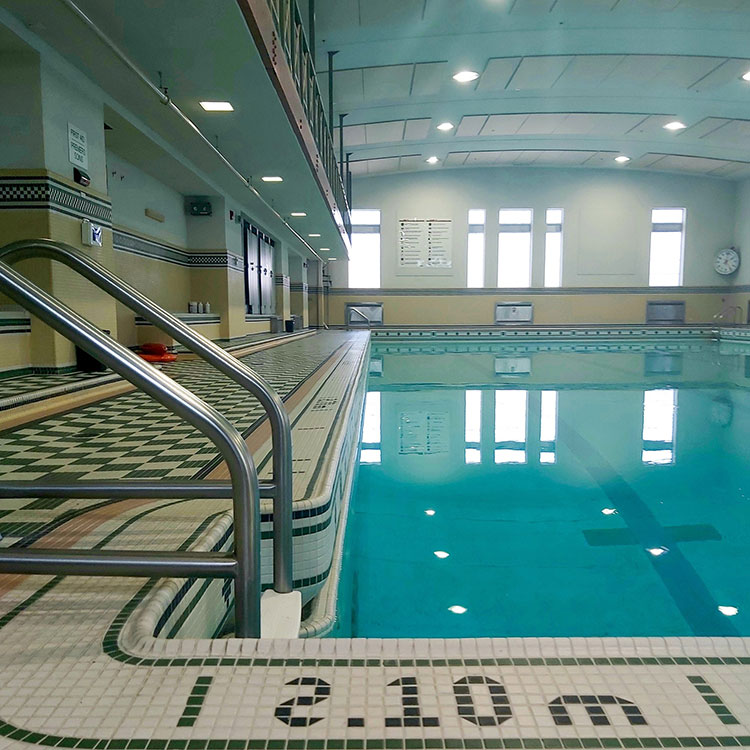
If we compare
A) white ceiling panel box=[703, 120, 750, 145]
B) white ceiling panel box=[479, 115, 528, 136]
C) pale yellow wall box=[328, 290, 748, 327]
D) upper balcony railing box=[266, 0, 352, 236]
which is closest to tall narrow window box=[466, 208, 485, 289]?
pale yellow wall box=[328, 290, 748, 327]

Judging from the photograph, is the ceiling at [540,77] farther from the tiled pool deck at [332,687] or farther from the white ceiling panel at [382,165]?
the tiled pool deck at [332,687]

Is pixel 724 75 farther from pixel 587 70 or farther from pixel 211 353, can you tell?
pixel 211 353

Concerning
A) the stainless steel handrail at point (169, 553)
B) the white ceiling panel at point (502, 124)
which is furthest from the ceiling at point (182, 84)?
the white ceiling panel at point (502, 124)

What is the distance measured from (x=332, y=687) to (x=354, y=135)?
37.6ft

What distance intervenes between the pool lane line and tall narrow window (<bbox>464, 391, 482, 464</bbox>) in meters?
0.64

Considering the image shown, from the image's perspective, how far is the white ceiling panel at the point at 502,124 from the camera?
10633 millimetres

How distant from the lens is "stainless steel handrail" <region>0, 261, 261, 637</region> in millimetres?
924

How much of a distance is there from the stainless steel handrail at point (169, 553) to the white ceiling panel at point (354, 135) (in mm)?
10077

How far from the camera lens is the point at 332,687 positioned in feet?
2.68

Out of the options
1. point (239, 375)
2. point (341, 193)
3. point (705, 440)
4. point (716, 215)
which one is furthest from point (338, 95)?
point (716, 215)

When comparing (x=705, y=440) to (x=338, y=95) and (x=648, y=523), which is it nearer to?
(x=648, y=523)

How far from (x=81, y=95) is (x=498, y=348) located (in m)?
9.34

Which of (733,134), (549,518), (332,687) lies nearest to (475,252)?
(733,134)

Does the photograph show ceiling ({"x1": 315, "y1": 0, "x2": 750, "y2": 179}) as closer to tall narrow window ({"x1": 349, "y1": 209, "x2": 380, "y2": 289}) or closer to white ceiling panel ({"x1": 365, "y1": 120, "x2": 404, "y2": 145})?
white ceiling panel ({"x1": 365, "y1": 120, "x2": 404, "y2": 145})
